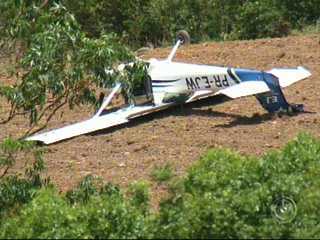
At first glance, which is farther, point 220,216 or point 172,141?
point 172,141

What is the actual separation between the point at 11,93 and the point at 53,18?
0.57m

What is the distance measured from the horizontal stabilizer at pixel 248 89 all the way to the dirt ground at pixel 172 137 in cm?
35

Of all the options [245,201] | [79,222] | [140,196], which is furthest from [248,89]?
→ [79,222]

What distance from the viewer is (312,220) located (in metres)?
5.30

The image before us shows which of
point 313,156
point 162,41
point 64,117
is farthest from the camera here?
point 162,41

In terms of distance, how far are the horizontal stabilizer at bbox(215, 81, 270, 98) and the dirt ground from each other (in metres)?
0.35

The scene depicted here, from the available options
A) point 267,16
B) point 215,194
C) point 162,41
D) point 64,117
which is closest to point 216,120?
point 64,117

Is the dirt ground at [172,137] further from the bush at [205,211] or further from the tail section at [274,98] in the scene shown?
the bush at [205,211]

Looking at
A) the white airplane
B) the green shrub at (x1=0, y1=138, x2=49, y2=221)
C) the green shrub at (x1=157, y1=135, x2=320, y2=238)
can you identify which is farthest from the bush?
the white airplane

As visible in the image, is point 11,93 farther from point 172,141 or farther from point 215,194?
point 172,141

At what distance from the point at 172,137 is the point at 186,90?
1.21m

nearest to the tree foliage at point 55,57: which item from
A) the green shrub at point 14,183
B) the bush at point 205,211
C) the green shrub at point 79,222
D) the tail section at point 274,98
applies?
the green shrub at point 14,183

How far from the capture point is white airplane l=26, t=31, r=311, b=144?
1059 centimetres

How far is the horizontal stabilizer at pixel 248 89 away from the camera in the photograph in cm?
1038
